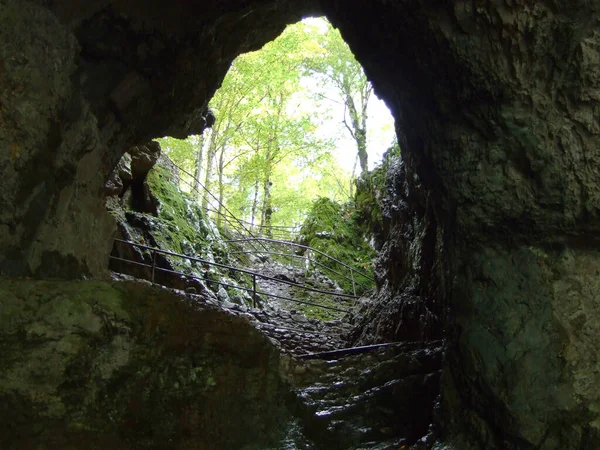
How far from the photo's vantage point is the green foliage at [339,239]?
557 inches

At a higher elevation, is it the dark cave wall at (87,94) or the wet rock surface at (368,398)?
the dark cave wall at (87,94)

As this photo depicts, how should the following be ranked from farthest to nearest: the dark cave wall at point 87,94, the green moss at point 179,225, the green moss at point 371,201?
the green moss at point 371,201 → the green moss at point 179,225 → the dark cave wall at point 87,94

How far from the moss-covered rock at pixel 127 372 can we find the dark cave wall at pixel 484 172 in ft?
3.00

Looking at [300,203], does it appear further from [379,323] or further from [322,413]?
[322,413]

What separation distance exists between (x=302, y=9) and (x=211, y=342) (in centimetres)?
475

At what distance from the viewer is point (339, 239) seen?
50.8 ft

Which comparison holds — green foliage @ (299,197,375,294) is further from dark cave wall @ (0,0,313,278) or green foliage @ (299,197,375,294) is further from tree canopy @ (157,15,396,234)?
dark cave wall @ (0,0,313,278)

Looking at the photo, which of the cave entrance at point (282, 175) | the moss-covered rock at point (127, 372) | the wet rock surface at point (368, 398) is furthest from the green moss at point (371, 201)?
the moss-covered rock at point (127, 372)

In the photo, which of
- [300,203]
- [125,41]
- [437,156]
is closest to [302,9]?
[125,41]

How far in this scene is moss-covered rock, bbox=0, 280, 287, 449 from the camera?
2.79 meters

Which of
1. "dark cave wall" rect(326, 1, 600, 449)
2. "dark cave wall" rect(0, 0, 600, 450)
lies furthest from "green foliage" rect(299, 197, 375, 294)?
"dark cave wall" rect(326, 1, 600, 449)

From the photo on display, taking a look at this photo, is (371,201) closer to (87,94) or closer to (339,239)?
(339,239)

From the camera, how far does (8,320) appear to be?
2.81 meters

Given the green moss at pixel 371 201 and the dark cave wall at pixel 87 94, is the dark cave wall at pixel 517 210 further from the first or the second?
the green moss at pixel 371 201
